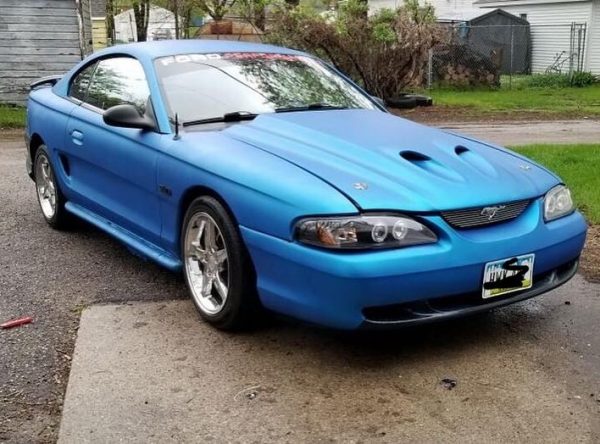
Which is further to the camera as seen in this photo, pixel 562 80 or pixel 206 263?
pixel 562 80

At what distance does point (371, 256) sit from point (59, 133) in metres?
3.21

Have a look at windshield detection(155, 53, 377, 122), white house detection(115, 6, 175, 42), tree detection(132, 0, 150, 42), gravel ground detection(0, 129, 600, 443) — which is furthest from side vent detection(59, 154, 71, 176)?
white house detection(115, 6, 175, 42)

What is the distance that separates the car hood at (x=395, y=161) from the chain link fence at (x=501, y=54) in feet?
51.9

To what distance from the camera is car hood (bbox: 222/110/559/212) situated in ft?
11.5

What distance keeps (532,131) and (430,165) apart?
10.2 m

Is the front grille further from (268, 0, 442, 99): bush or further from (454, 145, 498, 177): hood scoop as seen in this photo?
(268, 0, 442, 99): bush

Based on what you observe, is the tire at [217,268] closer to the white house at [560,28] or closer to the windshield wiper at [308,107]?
the windshield wiper at [308,107]

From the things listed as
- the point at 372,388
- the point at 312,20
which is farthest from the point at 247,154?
the point at 312,20

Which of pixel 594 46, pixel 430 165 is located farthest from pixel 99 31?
pixel 430 165

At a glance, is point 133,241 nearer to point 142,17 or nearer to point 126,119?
point 126,119

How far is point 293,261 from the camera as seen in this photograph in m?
3.41

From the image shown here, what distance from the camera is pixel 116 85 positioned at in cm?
520

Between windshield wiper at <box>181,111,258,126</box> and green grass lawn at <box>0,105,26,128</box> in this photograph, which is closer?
windshield wiper at <box>181,111,258,126</box>

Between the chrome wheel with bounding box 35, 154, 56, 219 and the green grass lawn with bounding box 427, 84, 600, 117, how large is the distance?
12.3 m
